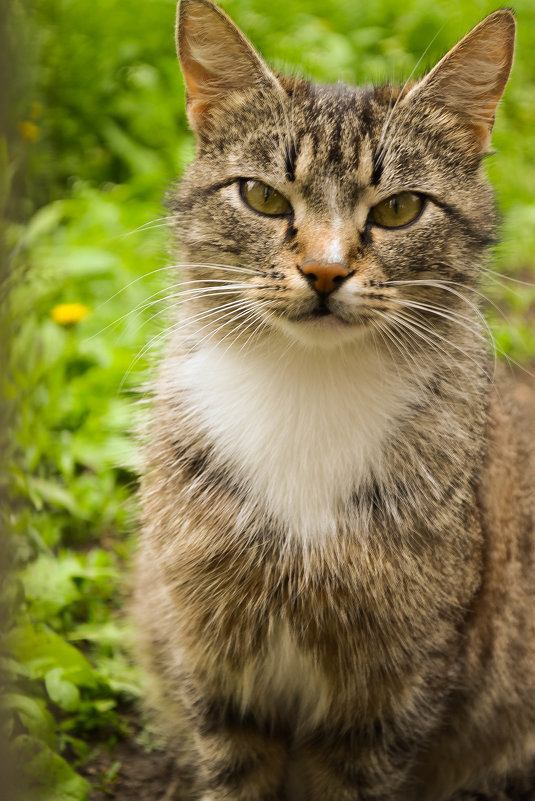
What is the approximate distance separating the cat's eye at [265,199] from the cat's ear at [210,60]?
31 cm

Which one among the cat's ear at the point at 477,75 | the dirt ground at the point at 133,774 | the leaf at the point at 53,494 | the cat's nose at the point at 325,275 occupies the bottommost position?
the dirt ground at the point at 133,774

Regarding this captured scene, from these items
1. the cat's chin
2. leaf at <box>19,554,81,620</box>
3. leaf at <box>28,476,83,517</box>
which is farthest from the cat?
leaf at <box>28,476,83,517</box>

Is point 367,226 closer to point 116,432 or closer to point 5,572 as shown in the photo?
point 5,572

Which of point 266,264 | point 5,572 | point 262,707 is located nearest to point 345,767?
point 262,707

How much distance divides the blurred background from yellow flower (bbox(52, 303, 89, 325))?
1 cm

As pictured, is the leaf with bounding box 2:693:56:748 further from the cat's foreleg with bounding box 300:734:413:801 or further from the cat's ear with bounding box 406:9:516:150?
the cat's ear with bounding box 406:9:516:150

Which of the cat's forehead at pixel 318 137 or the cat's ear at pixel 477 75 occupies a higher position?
the cat's ear at pixel 477 75

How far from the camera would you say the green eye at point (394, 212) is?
2.56m

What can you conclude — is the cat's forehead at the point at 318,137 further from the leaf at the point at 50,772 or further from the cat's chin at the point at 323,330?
the leaf at the point at 50,772

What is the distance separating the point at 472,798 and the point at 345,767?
650 millimetres

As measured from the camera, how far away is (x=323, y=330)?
2.43 metres

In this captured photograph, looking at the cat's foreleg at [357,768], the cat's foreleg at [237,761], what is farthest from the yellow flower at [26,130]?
the cat's foreleg at [357,768]

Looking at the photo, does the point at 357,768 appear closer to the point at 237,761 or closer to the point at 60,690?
the point at 237,761

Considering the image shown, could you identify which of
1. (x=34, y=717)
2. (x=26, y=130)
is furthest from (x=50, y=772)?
(x=26, y=130)
